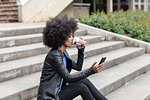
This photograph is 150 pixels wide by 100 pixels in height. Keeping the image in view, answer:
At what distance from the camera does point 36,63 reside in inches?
185

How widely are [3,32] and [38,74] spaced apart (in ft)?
6.59

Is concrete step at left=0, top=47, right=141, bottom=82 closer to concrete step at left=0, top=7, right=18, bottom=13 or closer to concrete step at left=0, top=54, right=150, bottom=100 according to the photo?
concrete step at left=0, top=54, right=150, bottom=100

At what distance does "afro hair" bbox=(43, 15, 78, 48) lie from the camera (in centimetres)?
318

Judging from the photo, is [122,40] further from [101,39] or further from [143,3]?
[143,3]

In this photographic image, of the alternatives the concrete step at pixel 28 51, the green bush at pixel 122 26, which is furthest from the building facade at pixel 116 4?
the concrete step at pixel 28 51

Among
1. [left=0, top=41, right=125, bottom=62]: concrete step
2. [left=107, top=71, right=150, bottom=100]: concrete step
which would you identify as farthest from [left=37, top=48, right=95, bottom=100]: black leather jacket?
[left=0, top=41, right=125, bottom=62]: concrete step

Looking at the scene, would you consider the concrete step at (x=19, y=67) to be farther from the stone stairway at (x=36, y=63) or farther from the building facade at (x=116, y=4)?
the building facade at (x=116, y=4)

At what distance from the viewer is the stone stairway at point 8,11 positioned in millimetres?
10188

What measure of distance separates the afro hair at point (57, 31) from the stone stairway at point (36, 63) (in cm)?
95

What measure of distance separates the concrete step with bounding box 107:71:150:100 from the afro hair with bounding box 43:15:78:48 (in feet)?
5.71

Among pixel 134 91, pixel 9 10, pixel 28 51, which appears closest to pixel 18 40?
pixel 28 51

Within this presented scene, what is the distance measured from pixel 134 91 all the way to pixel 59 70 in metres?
2.20

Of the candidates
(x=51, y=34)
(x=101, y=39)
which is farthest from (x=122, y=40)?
(x=51, y=34)

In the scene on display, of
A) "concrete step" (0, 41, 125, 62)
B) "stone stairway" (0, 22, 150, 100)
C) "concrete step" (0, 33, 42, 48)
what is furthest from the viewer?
"concrete step" (0, 33, 42, 48)
